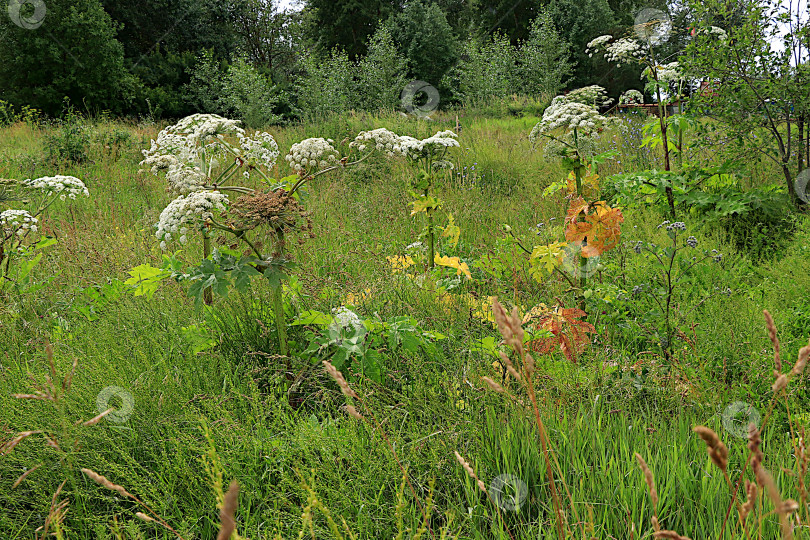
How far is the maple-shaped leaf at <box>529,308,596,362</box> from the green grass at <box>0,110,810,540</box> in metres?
0.09

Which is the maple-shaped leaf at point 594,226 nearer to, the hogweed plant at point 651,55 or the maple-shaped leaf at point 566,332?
the maple-shaped leaf at point 566,332

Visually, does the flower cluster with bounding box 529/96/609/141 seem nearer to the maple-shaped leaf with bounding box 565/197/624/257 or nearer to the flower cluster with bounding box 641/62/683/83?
the maple-shaped leaf with bounding box 565/197/624/257

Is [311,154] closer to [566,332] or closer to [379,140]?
[379,140]

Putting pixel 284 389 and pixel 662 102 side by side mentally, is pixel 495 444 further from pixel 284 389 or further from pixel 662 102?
pixel 662 102

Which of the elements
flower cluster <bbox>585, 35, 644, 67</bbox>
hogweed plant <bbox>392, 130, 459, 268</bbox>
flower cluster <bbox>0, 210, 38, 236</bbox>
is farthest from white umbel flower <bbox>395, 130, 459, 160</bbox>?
flower cluster <bbox>0, 210, 38, 236</bbox>

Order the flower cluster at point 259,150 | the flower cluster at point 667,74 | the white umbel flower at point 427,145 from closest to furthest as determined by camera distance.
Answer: the flower cluster at point 259,150, the white umbel flower at point 427,145, the flower cluster at point 667,74

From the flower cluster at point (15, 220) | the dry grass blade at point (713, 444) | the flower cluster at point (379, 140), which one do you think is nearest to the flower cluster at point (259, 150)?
the flower cluster at point (379, 140)

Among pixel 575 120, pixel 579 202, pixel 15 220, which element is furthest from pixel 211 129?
pixel 579 202

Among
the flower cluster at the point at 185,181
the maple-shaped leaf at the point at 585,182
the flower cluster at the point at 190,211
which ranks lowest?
the maple-shaped leaf at the point at 585,182

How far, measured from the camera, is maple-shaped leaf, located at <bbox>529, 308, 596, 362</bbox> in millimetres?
2361

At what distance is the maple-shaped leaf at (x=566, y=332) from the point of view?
7.75 ft

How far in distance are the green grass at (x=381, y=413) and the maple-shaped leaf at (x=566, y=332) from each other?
9 centimetres

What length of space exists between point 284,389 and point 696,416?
1.70 meters

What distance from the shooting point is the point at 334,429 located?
5.93 ft
